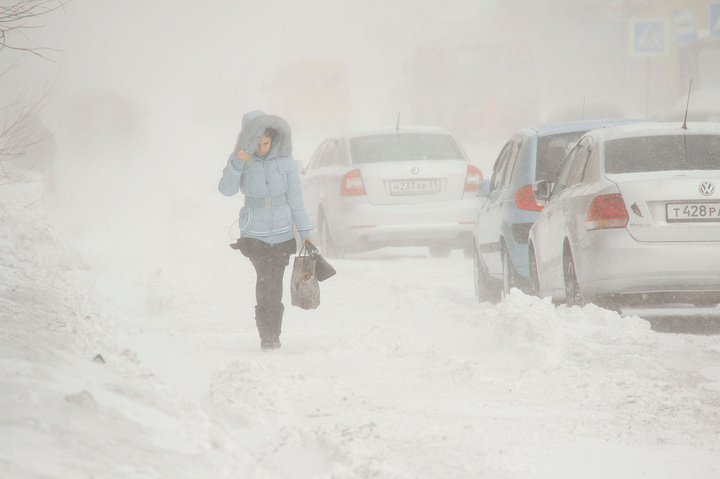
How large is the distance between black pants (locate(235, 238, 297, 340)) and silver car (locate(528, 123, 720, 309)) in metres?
1.99

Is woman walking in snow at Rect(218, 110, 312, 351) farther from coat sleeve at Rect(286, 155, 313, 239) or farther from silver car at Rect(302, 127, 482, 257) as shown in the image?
silver car at Rect(302, 127, 482, 257)

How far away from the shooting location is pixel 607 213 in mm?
6324

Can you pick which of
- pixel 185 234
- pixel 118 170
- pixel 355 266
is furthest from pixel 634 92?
pixel 355 266

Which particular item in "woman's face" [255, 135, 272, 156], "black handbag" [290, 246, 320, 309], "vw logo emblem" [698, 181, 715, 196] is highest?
"woman's face" [255, 135, 272, 156]

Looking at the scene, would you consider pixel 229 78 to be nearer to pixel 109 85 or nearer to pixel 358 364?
pixel 109 85

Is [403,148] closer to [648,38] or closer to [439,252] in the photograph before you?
[439,252]

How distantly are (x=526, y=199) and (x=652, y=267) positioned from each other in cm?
208

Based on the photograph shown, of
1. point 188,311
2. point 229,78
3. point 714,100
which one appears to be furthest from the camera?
point 229,78

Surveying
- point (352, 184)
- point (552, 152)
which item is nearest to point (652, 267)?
point (552, 152)

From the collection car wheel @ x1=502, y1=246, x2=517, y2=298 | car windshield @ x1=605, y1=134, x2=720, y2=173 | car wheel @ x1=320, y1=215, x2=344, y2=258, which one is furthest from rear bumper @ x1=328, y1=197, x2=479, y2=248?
car windshield @ x1=605, y1=134, x2=720, y2=173

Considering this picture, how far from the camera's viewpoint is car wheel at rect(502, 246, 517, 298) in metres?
8.38

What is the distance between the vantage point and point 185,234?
57.3 ft

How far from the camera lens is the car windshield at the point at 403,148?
11.9 metres

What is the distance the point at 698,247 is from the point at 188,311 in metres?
4.25
